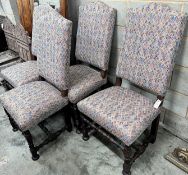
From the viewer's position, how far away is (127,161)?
1.29 m

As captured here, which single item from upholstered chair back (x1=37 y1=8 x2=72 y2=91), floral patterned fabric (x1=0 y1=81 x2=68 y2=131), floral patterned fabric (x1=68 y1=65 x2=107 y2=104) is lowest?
floral patterned fabric (x1=0 y1=81 x2=68 y2=131)

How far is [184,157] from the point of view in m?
1.40

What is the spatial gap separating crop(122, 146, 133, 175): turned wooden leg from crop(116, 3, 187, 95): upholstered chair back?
42 centimetres

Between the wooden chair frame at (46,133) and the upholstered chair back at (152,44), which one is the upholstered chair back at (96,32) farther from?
the wooden chair frame at (46,133)

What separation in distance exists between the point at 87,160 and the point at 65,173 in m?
0.19

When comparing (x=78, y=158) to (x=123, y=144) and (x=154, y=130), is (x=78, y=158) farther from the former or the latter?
(x=154, y=130)

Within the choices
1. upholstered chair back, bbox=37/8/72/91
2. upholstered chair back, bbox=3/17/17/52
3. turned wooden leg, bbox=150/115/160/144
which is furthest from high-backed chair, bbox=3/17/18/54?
turned wooden leg, bbox=150/115/160/144

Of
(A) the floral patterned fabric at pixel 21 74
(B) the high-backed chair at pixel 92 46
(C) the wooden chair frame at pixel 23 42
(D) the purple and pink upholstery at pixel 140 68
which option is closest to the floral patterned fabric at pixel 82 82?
(B) the high-backed chair at pixel 92 46

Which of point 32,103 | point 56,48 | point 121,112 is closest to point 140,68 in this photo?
point 121,112

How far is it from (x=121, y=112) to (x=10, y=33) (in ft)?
7.40

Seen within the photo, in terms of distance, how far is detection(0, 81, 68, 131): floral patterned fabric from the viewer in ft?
4.38

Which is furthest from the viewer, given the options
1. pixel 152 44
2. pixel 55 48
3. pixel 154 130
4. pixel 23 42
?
pixel 23 42

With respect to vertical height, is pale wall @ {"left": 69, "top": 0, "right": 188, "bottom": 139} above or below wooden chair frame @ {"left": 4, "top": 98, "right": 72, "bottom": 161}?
above

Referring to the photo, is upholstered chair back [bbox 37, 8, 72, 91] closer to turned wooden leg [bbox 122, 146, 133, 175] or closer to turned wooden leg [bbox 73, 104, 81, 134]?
turned wooden leg [bbox 73, 104, 81, 134]
